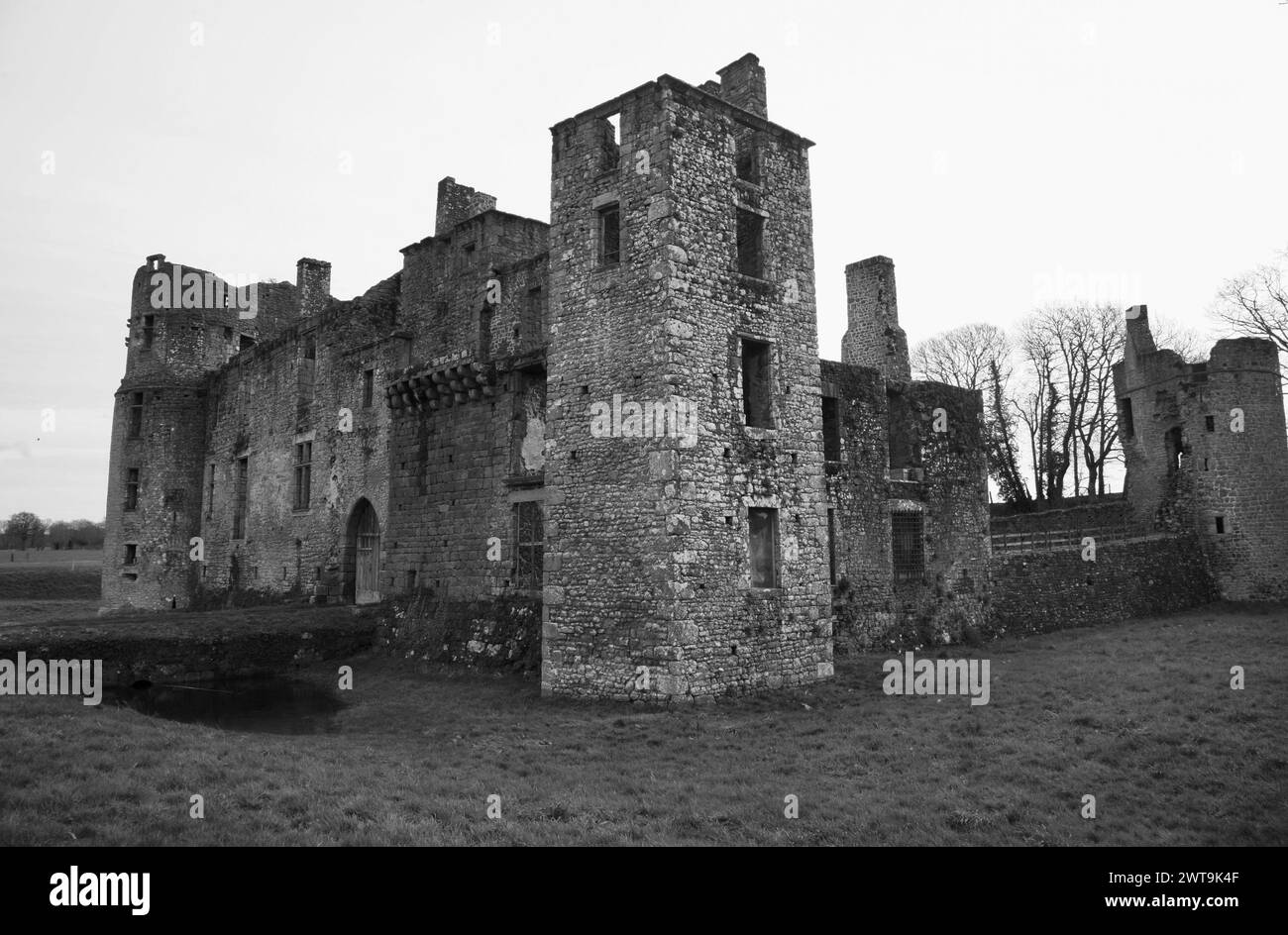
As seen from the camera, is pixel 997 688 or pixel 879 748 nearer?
pixel 879 748

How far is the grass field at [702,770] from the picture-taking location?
746 centimetres

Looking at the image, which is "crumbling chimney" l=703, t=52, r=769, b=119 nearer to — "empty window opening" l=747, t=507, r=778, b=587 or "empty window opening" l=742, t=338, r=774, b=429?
"empty window opening" l=742, t=338, r=774, b=429

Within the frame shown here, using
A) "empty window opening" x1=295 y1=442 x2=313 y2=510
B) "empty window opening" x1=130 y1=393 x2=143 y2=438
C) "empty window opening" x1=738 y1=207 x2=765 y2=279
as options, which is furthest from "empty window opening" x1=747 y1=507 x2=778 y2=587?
"empty window opening" x1=130 y1=393 x2=143 y2=438

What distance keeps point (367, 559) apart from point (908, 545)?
15346 mm

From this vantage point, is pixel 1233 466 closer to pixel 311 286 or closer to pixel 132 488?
pixel 311 286

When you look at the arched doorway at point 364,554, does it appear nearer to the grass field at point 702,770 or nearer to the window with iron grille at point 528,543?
the window with iron grille at point 528,543

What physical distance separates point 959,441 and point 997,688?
8.89 m

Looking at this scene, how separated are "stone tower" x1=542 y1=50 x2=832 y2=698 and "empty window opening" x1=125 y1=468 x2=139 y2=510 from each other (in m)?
25.0

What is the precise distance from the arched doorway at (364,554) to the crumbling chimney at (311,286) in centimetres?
972

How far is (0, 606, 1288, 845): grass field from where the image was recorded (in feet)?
24.5

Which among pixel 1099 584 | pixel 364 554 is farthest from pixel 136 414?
pixel 1099 584

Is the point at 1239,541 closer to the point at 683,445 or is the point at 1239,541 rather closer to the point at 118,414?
the point at 683,445
